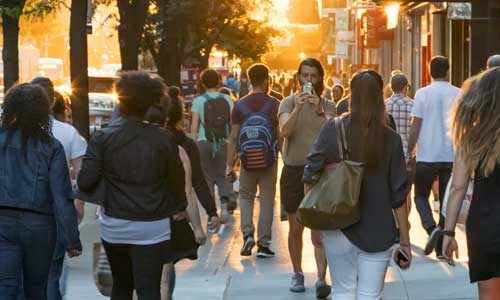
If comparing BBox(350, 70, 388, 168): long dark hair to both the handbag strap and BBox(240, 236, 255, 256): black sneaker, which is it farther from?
BBox(240, 236, 255, 256): black sneaker

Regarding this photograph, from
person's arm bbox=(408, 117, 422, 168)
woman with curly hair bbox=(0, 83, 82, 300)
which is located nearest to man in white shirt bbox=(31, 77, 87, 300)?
woman with curly hair bbox=(0, 83, 82, 300)

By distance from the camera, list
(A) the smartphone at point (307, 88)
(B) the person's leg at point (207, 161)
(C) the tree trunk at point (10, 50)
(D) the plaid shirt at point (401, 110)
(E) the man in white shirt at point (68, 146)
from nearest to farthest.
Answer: (E) the man in white shirt at point (68, 146)
(A) the smartphone at point (307, 88)
(D) the plaid shirt at point (401, 110)
(B) the person's leg at point (207, 161)
(C) the tree trunk at point (10, 50)

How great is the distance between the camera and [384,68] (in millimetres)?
52656

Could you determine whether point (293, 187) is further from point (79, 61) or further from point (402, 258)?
point (79, 61)

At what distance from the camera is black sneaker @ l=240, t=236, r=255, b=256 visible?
12352 millimetres

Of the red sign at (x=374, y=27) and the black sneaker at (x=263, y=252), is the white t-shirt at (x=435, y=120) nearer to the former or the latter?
the black sneaker at (x=263, y=252)

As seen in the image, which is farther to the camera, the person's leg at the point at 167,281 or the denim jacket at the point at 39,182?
the person's leg at the point at 167,281

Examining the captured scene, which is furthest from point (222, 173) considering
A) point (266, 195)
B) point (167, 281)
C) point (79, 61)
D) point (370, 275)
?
point (370, 275)

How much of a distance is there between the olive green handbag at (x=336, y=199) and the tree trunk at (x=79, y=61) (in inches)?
554

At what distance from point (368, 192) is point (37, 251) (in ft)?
6.12

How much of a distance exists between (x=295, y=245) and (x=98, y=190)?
144 inches

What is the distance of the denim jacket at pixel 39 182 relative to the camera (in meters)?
7.01

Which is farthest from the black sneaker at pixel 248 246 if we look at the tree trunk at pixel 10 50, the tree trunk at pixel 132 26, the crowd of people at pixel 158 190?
the tree trunk at pixel 132 26

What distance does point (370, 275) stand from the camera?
21.7 feet
